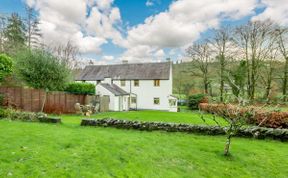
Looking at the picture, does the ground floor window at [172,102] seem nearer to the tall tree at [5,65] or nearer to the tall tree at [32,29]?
the tall tree at [32,29]

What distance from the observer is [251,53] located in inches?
1208

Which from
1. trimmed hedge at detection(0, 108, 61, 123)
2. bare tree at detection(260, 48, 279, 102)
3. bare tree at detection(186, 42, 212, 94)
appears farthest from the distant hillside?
trimmed hedge at detection(0, 108, 61, 123)

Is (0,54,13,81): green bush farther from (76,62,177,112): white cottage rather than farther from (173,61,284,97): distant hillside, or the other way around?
(173,61,284,97): distant hillside

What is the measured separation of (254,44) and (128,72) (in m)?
20.2

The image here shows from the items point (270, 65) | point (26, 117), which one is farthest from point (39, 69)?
point (270, 65)

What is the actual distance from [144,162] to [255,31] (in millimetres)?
30055

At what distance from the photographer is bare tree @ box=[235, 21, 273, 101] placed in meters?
29.1

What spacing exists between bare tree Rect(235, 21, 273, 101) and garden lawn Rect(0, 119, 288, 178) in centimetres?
2389

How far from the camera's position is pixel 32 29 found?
31.8 m

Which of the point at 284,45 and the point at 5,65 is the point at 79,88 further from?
the point at 284,45

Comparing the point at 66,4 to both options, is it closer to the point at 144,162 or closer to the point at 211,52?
the point at 144,162

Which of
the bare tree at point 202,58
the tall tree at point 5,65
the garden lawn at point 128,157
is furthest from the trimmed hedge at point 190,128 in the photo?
the bare tree at point 202,58

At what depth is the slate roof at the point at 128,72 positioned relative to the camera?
33.9 metres

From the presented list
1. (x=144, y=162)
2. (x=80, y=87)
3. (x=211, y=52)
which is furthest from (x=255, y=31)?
(x=144, y=162)
